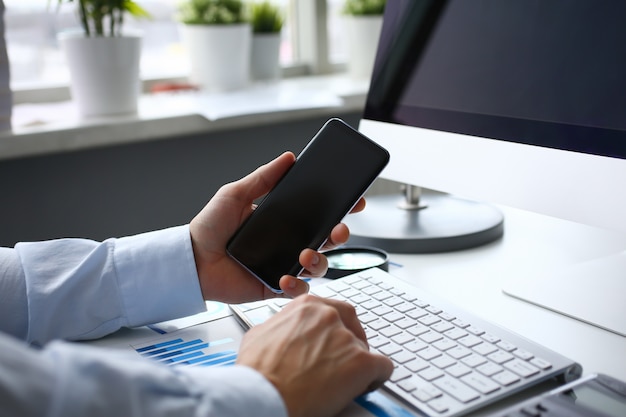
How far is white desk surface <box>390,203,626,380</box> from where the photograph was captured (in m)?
0.62

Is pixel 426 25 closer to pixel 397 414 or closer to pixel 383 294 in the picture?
pixel 383 294

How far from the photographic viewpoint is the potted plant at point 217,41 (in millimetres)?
1618

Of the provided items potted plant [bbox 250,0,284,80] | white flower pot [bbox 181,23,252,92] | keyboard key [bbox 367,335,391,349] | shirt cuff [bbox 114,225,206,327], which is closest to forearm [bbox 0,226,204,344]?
shirt cuff [bbox 114,225,206,327]

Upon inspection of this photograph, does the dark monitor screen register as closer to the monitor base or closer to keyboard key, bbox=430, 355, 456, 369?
the monitor base

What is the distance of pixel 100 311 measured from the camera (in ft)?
2.26

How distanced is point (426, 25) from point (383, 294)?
36cm

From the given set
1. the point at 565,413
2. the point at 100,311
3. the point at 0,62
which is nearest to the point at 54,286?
the point at 100,311

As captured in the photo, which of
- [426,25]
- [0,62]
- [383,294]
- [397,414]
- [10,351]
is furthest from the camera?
[0,62]

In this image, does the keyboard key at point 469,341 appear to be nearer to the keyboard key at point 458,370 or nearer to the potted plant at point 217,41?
the keyboard key at point 458,370

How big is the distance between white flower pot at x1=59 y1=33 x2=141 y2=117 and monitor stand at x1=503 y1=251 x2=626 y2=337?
2.99 feet

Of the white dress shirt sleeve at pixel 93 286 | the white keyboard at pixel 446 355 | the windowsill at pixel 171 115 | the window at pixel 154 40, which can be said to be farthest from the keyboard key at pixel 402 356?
the window at pixel 154 40

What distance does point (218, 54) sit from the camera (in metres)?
1.66

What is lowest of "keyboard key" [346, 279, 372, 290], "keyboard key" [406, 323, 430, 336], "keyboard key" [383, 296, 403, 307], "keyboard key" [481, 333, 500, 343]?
"keyboard key" [346, 279, 372, 290]

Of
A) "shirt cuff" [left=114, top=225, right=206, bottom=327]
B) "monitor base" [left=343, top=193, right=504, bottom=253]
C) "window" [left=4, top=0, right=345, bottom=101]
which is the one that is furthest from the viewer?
"window" [left=4, top=0, right=345, bottom=101]
